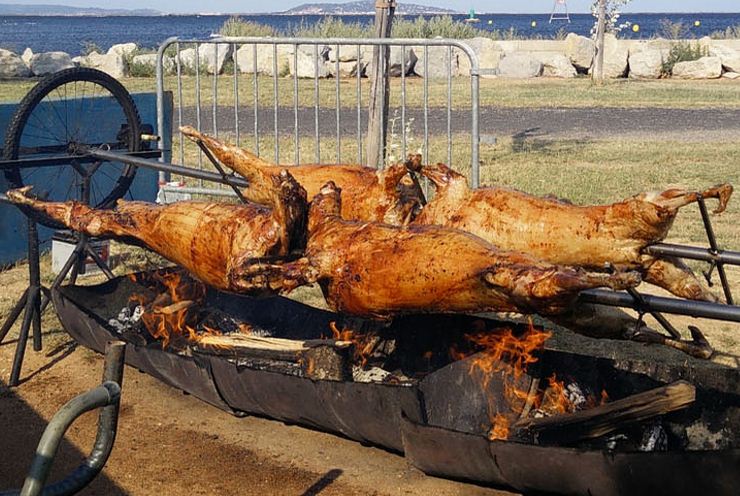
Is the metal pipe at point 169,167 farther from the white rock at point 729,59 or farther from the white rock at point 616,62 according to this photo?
the white rock at point 729,59

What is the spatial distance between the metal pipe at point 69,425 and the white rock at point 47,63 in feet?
85.0

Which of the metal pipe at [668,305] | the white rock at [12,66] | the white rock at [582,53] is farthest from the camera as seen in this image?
the white rock at [582,53]

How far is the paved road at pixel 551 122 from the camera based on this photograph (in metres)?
16.7

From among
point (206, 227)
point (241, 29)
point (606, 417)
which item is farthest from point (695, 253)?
point (241, 29)

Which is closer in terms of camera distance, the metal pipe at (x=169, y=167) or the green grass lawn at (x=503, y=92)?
the metal pipe at (x=169, y=167)

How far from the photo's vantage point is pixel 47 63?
27578 mm

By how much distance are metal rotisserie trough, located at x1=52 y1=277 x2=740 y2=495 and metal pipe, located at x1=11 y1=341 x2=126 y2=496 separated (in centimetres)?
186

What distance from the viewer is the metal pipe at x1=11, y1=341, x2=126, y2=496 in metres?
2.27

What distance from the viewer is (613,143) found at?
15.7m

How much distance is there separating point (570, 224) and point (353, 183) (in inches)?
56.5

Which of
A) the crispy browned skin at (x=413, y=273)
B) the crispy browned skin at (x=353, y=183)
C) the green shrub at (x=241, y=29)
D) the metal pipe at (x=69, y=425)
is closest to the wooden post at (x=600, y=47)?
the green shrub at (x=241, y=29)

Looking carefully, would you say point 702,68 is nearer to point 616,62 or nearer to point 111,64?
point 616,62

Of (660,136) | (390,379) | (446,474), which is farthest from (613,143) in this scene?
(446,474)

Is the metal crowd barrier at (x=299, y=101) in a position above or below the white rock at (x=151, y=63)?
below
